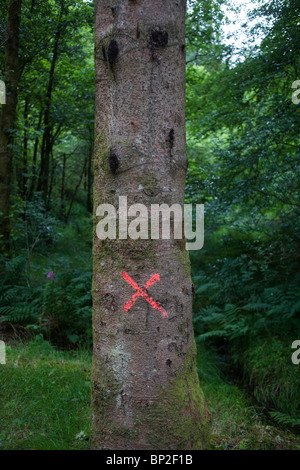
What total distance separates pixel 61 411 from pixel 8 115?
5257 millimetres

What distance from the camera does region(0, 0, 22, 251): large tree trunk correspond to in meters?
6.27

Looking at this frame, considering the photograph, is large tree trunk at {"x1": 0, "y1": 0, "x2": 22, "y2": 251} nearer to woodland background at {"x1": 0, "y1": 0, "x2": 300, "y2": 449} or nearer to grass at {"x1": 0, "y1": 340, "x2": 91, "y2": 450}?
woodland background at {"x1": 0, "y1": 0, "x2": 300, "y2": 449}

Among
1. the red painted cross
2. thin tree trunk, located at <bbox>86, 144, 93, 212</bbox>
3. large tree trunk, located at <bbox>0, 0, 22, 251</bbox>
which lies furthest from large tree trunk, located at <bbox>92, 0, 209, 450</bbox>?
thin tree trunk, located at <bbox>86, 144, 93, 212</bbox>

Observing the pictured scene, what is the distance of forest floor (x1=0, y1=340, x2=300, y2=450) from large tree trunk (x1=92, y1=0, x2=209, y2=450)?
0.68 m

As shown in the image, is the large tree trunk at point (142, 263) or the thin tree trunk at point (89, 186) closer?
the large tree trunk at point (142, 263)

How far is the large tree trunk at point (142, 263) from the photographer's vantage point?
201 centimetres

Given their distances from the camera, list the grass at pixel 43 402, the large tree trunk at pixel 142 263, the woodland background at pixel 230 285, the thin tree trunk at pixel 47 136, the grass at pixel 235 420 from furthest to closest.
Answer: the thin tree trunk at pixel 47 136
the woodland background at pixel 230 285
the grass at pixel 235 420
the grass at pixel 43 402
the large tree trunk at pixel 142 263

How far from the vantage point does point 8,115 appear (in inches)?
257

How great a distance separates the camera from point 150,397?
201 cm

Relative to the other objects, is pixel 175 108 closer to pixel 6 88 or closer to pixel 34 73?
pixel 6 88

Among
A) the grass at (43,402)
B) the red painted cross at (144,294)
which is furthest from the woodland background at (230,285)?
the red painted cross at (144,294)

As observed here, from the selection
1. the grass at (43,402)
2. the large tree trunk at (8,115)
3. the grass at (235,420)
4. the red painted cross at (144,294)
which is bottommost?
the grass at (235,420)

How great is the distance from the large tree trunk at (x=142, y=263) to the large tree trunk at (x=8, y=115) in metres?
4.64

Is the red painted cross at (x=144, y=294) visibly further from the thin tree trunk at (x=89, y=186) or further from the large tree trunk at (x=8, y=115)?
the thin tree trunk at (x=89, y=186)
